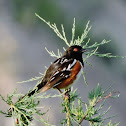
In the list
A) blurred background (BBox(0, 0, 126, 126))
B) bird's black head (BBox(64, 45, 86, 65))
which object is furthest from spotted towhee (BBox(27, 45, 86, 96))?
blurred background (BBox(0, 0, 126, 126))

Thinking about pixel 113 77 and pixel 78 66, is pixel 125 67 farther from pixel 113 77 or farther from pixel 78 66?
pixel 78 66

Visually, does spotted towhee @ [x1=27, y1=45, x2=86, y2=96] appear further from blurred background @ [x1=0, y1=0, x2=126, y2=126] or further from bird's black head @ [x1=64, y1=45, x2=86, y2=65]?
blurred background @ [x1=0, y1=0, x2=126, y2=126]

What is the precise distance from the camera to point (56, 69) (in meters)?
1.72

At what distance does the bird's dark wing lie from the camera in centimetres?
166

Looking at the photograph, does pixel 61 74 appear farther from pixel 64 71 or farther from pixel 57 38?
pixel 57 38

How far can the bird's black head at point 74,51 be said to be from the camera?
1.72 metres

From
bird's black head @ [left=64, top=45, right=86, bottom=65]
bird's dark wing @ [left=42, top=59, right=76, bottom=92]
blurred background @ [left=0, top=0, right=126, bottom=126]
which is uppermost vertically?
blurred background @ [left=0, top=0, right=126, bottom=126]

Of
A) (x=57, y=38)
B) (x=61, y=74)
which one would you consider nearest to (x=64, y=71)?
(x=61, y=74)

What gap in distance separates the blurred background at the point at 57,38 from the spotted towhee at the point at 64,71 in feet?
10.5

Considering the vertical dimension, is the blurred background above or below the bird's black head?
above

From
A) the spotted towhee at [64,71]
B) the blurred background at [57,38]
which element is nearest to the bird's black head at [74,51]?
the spotted towhee at [64,71]

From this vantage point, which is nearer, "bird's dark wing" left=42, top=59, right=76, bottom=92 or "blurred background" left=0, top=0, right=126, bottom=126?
"bird's dark wing" left=42, top=59, right=76, bottom=92

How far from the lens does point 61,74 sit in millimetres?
1825

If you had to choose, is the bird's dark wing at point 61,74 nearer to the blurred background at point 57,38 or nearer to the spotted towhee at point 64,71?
the spotted towhee at point 64,71
